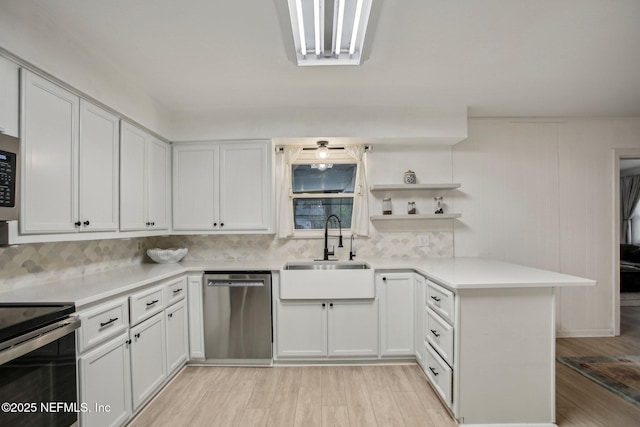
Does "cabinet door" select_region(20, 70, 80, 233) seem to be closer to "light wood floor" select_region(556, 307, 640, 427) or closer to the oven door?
the oven door

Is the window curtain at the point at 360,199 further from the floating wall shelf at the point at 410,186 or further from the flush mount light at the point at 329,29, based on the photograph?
the flush mount light at the point at 329,29

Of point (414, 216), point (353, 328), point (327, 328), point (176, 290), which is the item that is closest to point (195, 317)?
point (176, 290)

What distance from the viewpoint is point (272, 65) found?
2234mm

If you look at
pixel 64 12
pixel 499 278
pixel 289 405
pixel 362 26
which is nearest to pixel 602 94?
pixel 499 278

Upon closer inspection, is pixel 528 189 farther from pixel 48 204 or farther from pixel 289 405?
pixel 48 204

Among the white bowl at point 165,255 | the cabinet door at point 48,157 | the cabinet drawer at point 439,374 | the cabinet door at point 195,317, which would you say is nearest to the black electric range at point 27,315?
the cabinet door at point 48,157

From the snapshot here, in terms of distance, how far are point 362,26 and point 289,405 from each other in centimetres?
259

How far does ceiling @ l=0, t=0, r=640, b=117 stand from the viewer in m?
1.67

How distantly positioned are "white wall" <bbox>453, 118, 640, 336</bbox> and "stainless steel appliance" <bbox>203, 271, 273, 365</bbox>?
2247 mm

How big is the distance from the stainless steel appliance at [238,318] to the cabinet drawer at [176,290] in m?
0.18

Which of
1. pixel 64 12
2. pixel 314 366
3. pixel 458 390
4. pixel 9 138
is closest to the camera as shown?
pixel 9 138

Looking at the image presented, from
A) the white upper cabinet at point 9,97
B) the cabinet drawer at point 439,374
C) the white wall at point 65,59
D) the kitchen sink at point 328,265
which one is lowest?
the cabinet drawer at point 439,374

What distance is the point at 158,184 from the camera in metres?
2.88

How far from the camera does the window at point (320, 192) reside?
3.45 metres
